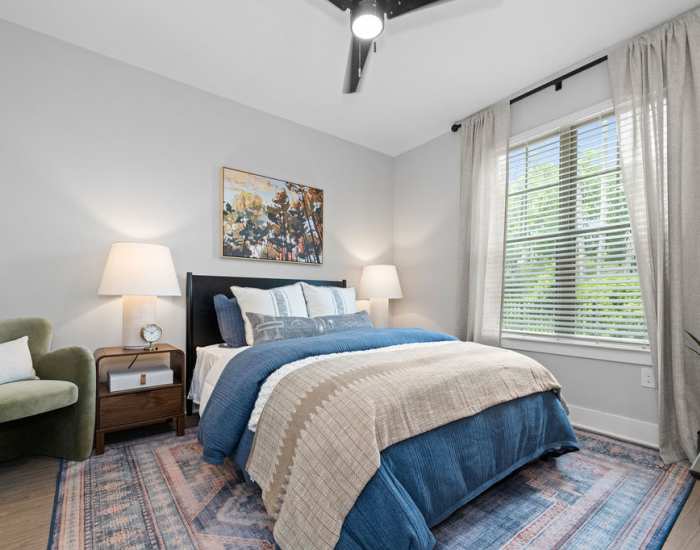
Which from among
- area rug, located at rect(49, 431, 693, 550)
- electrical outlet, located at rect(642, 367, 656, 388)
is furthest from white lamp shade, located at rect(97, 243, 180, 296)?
electrical outlet, located at rect(642, 367, 656, 388)

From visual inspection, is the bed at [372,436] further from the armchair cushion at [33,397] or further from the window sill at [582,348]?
the window sill at [582,348]

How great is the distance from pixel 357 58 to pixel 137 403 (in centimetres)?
240

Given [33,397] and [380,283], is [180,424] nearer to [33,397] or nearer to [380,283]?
[33,397]

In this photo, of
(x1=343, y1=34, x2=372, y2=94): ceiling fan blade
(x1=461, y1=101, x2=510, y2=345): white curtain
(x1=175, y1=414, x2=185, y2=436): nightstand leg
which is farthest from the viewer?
(x1=461, y1=101, x2=510, y2=345): white curtain

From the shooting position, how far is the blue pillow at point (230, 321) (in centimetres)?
272

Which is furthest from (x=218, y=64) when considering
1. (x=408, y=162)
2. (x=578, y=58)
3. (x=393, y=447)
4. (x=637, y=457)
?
(x=637, y=457)

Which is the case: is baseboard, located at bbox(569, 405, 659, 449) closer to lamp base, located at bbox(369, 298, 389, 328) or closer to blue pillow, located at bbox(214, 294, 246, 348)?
lamp base, located at bbox(369, 298, 389, 328)

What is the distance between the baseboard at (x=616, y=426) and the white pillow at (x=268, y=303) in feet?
7.13

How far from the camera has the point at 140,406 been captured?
235 cm

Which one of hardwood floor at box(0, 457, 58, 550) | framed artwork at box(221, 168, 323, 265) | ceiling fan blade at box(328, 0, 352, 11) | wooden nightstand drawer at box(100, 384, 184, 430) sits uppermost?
ceiling fan blade at box(328, 0, 352, 11)

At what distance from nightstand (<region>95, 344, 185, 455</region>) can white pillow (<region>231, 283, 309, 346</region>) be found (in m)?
0.51

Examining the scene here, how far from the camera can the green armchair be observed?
202 cm

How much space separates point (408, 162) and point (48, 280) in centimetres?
345

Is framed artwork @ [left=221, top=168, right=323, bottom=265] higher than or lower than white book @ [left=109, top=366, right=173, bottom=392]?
higher
